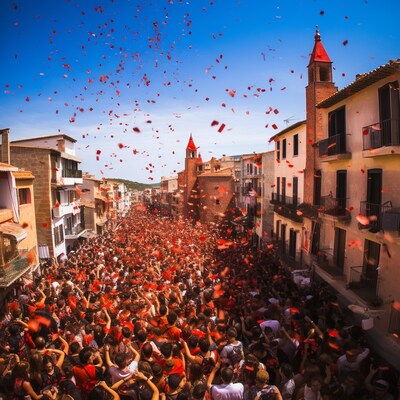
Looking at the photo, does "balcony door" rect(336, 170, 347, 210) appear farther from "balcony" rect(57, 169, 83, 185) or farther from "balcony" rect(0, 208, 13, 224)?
"balcony" rect(57, 169, 83, 185)

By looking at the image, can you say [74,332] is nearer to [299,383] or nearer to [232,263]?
[299,383]

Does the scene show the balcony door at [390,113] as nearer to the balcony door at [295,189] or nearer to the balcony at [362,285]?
the balcony at [362,285]

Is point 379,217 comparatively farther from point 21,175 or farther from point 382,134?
point 21,175

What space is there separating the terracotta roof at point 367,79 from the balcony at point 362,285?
6468 millimetres

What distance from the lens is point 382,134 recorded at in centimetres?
969

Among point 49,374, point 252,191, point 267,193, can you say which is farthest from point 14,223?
point 252,191

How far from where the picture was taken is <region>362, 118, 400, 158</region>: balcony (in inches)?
354

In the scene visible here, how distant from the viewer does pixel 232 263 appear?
1888cm

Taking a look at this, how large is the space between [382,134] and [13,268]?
15.0 metres

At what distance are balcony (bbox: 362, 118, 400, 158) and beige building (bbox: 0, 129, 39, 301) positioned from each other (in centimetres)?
1416

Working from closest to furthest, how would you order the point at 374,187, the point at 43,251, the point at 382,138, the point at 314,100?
the point at 382,138
the point at 374,187
the point at 314,100
the point at 43,251

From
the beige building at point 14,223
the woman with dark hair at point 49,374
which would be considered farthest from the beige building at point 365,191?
the beige building at point 14,223

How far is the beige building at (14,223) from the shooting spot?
13078mm

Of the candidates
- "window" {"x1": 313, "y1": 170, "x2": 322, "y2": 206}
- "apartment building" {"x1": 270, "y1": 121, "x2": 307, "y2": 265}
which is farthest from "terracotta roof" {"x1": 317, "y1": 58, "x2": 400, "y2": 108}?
"apartment building" {"x1": 270, "y1": 121, "x2": 307, "y2": 265}
